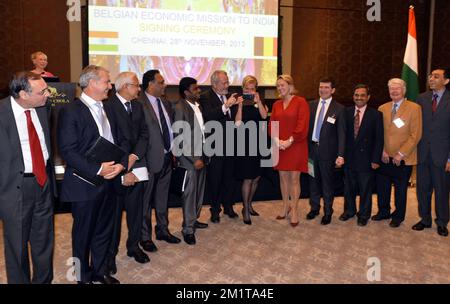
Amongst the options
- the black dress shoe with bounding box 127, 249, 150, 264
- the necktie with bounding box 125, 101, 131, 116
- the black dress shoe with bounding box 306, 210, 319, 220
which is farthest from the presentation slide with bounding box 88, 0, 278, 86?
the black dress shoe with bounding box 127, 249, 150, 264

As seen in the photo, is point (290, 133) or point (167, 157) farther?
point (290, 133)

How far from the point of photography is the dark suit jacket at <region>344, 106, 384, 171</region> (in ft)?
→ 15.4

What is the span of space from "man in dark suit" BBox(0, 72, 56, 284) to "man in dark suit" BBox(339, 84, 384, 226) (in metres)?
3.22

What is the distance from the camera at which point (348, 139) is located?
15.8 ft

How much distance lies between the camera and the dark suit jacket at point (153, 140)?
3.64 meters

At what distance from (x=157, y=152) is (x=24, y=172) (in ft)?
4.18

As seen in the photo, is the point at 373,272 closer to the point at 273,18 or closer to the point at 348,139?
the point at 348,139

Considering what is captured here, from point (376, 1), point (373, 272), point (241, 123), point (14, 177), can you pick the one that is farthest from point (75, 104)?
point (376, 1)

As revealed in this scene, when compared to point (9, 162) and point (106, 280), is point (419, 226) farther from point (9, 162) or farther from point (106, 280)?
point (9, 162)

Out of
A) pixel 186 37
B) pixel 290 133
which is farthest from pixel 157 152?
pixel 186 37

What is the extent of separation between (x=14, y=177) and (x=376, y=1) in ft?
28.7

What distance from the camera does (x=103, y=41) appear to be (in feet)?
23.4

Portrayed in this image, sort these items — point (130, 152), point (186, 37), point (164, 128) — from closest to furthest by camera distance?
point (130, 152) < point (164, 128) < point (186, 37)

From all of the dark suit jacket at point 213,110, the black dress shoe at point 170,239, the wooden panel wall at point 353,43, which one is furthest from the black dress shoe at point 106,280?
the wooden panel wall at point 353,43
